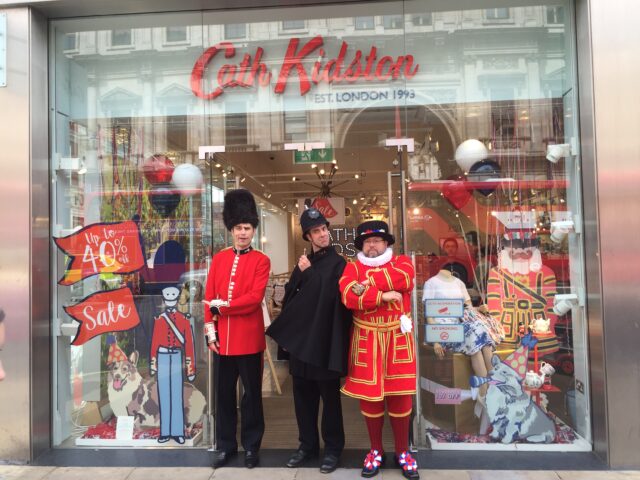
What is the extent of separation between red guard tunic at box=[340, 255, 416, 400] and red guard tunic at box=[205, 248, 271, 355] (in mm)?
724

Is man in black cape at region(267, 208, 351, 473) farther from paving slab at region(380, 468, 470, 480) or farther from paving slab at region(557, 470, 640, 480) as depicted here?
paving slab at region(557, 470, 640, 480)

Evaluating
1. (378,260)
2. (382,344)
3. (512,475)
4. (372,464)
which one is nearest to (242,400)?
(372,464)

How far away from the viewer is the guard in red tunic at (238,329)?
3678mm

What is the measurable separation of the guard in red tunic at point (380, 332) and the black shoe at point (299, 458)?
52cm

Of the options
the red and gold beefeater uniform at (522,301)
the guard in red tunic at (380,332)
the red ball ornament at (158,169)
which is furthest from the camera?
the red ball ornament at (158,169)

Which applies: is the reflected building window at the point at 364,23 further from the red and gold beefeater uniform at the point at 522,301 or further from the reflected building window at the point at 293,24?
the red and gold beefeater uniform at the point at 522,301

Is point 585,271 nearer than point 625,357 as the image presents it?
No

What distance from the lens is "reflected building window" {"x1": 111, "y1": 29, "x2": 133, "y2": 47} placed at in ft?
15.1

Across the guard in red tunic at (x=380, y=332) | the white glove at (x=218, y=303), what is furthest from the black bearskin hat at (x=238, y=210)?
the guard in red tunic at (x=380, y=332)

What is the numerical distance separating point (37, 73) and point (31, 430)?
3062 millimetres

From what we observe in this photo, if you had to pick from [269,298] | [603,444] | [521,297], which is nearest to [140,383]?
[269,298]

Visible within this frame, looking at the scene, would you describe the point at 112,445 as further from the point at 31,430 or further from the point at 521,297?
the point at 521,297

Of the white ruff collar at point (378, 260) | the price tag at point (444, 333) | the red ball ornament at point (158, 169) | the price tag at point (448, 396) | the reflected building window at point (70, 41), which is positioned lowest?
the price tag at point (448, 396)

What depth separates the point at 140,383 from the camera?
4.41 meters
